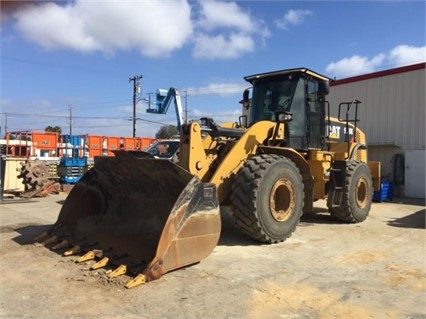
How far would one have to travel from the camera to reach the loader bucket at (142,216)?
521cm

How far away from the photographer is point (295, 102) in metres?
8.38

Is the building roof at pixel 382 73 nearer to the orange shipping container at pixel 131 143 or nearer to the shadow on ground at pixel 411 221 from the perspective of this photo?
the shadow on ground at pixel 411 221

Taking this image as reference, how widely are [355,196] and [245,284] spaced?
5.27m

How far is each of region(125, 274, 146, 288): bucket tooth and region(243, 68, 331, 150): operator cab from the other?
4200 millimetres

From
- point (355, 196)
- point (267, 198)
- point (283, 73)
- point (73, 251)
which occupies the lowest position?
point (73, 251)

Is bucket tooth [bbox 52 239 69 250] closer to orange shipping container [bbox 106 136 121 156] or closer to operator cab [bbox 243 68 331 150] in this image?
operator cab [bbox 243 68 331 150]

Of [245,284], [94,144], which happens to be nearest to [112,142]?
[94,144]

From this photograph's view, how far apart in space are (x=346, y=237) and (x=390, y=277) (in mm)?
2514

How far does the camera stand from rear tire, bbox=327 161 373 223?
919 cm

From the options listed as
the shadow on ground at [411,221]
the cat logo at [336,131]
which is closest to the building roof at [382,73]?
the cat logo at [336,131]

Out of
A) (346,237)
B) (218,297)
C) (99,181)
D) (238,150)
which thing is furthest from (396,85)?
(218,297)

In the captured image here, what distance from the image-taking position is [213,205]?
5.69 m

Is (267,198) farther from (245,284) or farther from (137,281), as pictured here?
(137,281)

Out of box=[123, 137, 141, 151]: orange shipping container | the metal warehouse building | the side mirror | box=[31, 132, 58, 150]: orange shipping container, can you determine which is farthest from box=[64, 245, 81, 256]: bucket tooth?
box=[123, 137, 141, 151]: orange shipping container
